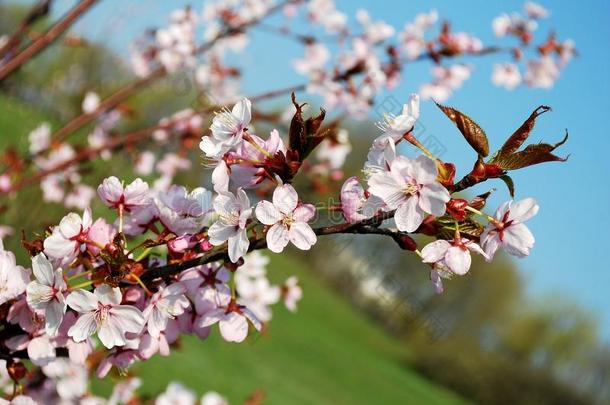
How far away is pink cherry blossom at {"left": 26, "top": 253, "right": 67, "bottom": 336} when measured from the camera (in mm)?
863

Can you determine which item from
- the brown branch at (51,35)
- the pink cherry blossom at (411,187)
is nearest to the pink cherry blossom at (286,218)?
the pink cherry blossom at (411,187)

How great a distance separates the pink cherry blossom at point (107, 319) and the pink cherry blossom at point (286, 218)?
213 mm

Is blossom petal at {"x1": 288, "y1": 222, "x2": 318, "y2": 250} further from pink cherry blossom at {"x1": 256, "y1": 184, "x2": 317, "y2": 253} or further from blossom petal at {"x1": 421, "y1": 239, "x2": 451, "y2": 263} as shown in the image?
blossom petal at {"x1": 421, "y1": 239, "x2": 451, "y2": 263}

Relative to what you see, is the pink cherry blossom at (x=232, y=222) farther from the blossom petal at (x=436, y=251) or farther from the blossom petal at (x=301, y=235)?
the blossom petal at (x=436, y=251)

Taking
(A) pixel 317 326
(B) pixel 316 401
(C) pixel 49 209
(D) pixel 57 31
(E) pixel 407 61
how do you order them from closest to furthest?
(D) pixel 57 31
(E) pixel 407 61
(C) pixel 49 209
(B) pixel 316 401
(A) pixel 317 326

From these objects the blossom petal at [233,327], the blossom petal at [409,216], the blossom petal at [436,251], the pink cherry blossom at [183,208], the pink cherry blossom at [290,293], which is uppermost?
the blossom petal at [409,216]

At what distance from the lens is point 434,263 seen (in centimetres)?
87

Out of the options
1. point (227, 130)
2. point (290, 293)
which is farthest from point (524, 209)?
point (290, 293)

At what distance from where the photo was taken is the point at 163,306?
3.06 ft

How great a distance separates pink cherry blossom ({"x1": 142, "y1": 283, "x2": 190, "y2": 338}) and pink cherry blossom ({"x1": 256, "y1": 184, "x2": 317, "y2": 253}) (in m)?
0.18

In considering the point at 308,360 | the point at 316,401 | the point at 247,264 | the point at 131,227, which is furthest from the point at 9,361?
the point at 308,360

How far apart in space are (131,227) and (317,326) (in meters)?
11.7

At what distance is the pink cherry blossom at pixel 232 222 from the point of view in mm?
845

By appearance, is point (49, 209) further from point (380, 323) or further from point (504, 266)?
point (504, 266)
